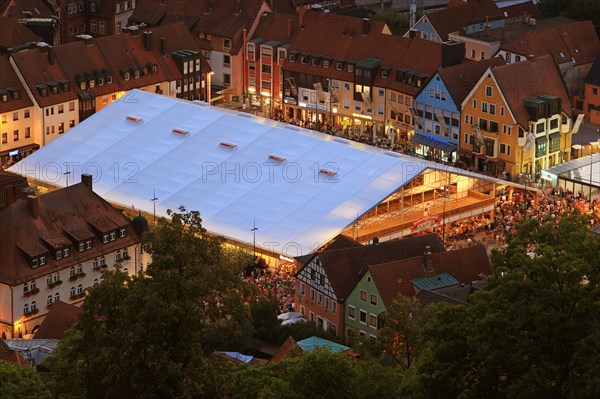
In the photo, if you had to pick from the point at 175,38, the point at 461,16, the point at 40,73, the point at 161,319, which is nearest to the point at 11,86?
the point at 40,73

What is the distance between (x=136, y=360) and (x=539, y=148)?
183 feet

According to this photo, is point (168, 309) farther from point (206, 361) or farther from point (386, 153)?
point (386, 153)

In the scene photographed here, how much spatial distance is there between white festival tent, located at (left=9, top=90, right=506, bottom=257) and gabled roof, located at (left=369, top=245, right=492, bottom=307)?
1069cm

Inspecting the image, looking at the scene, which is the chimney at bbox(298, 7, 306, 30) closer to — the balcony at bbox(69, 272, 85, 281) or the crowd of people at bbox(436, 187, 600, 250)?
the crowd of people at bbox(436, 187, 600, 250)

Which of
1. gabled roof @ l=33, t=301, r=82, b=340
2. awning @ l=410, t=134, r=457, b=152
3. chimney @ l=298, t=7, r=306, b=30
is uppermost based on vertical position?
chimney @ l=298, t=7, r=306, b=30

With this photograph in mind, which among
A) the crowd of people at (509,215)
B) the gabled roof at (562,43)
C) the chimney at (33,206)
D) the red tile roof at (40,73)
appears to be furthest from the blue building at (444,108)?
the chimney at (33,206)

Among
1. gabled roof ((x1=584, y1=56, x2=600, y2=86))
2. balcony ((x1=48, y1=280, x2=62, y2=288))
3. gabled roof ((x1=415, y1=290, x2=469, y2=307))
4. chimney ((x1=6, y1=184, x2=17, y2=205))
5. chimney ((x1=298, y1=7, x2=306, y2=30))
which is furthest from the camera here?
chimney ((x1=298, y1=7, x2=306, y2=30))

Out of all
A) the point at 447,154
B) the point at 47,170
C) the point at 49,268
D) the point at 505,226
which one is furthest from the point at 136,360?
the point at 447,154

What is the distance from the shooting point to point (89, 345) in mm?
57188

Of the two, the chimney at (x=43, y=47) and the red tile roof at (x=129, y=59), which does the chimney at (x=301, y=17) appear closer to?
the red tile roof at (x=129, y=59)

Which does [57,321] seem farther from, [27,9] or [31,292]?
[27,9]

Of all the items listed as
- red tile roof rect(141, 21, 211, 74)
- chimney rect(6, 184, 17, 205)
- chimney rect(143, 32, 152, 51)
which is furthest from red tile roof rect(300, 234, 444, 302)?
red tile roof rect(141, 21, 211, 74)

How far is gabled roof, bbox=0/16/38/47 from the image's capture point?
121 m

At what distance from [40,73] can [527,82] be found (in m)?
32.3
